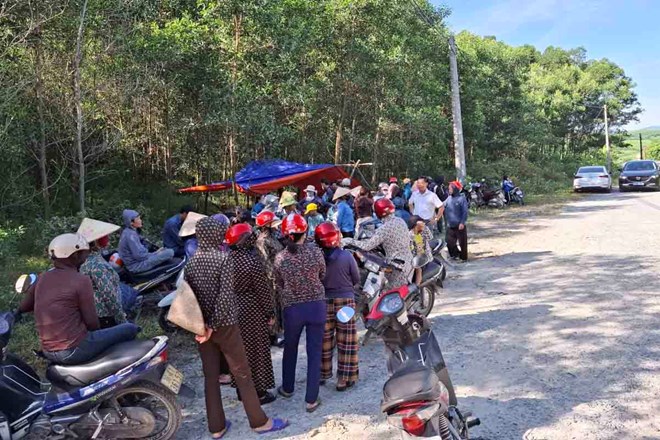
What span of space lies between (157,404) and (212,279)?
100cm

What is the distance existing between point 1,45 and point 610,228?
12743 millimetres

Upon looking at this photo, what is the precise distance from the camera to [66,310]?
11.0 ft

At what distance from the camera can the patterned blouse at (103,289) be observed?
4.24 metres

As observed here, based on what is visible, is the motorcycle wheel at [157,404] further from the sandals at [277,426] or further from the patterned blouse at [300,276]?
the patterned blouse at [300,276]

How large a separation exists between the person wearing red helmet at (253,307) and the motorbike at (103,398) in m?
0.71


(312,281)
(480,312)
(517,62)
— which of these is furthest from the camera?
(517,62)

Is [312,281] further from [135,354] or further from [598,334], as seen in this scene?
[598,334]

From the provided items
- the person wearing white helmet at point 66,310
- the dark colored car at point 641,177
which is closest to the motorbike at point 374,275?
the person wearing white helmet at point 66,310

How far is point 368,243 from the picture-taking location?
17.3 ft

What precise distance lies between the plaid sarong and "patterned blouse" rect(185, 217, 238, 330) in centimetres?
115

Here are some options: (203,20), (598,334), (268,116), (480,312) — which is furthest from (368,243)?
(203,20)

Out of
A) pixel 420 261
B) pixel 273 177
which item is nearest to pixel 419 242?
pixel 420 261

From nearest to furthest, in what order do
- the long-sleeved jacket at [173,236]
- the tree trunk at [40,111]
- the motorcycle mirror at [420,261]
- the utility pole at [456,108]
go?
the motorcycle mirror at [420,261], the long-sleeved jacket at [173,236], the tree trunk at [40,111], the utility pole at [456,108]

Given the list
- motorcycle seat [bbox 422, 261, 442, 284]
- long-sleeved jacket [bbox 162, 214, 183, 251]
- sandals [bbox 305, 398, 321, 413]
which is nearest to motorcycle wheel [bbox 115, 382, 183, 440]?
sandals [bbox 305, 398, 321, 413]
